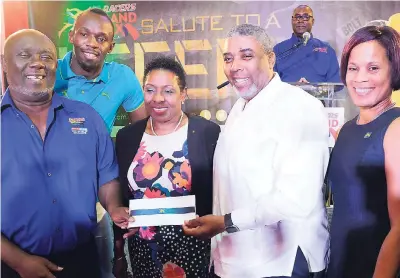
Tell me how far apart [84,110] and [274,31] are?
101 cm

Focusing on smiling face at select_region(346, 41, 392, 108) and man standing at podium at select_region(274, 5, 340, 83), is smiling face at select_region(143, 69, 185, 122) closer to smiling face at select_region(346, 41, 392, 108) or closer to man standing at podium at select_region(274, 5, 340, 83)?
man standing at podium at select_region(274, 5, 340, 83)

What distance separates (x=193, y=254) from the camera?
207 centimetres

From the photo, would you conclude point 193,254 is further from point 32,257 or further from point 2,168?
point 2,168

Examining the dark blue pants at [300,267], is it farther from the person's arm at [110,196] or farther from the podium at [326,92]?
the person's arm at [110,196]

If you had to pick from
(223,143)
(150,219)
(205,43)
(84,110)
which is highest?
(205,43)

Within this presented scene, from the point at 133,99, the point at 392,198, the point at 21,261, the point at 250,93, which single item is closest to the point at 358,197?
the point at 392,198

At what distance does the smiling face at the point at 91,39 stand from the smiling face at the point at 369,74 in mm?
1149

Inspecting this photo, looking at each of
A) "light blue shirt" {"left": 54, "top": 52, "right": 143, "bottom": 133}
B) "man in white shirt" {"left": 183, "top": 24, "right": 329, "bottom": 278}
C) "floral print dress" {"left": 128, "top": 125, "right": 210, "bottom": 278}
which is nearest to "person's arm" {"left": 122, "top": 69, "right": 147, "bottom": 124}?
"light blue shirt" {"left": 54, "top": 52, "right": 143, "bottom": 133}

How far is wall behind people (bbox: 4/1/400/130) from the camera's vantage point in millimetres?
1999

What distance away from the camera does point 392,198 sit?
1764 millimetres

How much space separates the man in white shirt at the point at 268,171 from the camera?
1923 mm

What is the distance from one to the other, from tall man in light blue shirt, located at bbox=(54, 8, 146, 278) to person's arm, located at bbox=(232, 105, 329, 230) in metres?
0.71

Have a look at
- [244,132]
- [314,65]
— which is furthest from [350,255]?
[314,65]

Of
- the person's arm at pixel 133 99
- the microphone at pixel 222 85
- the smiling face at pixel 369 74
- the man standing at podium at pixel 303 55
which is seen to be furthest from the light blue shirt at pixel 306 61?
→ the person's arm at pixel 133 99
